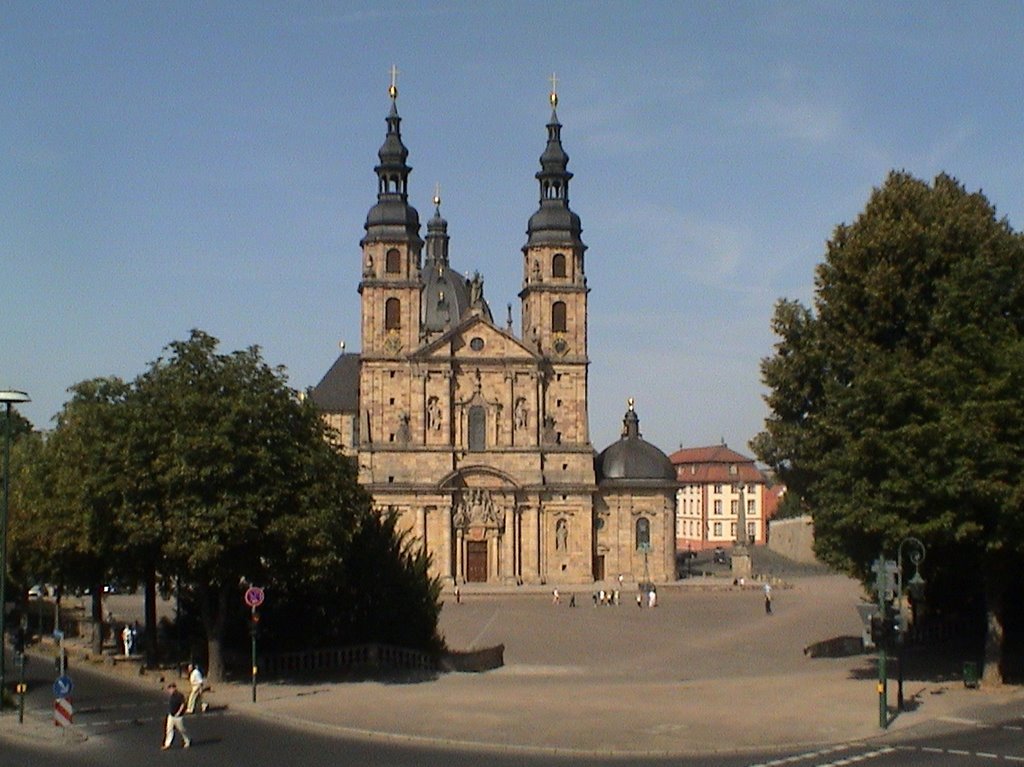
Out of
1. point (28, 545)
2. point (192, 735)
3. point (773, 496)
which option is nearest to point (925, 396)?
point (192, 735)

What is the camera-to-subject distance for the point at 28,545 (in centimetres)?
4784

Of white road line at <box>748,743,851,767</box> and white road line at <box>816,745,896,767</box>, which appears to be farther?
white road line at <box>748,743,851,767</box>

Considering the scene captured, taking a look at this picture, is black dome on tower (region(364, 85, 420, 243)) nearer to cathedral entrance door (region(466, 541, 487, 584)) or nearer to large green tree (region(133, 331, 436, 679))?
cathedral entrance door (region(466, 541, 487, 584))

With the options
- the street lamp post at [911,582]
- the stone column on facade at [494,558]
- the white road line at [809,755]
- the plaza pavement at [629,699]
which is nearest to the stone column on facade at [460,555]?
the stone column on facade at [494,558]

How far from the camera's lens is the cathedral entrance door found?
9338cm

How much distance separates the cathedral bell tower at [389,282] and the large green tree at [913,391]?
179 feet

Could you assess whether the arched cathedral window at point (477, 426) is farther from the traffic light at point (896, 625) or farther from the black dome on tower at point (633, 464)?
the traffic light at point (896, 625)

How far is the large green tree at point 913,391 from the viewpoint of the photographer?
33.0 m

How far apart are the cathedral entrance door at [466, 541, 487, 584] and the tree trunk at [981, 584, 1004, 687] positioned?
58976 millimetres

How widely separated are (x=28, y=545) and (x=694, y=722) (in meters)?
26.3

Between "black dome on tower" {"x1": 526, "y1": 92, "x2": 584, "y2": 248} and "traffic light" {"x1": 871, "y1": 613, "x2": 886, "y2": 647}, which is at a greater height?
"black dome on tower" {"x1": 526, "y1": 92, "x2": 584, "y2": 248}

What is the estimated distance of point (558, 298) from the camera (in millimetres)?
95750

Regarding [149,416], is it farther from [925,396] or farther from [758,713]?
[925,396]

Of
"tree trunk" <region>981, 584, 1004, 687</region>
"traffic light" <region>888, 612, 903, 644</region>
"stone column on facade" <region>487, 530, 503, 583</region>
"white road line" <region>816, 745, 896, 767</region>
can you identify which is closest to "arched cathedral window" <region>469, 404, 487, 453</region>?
"stone column on facade" <region>487, 530, 503, 583</region>
